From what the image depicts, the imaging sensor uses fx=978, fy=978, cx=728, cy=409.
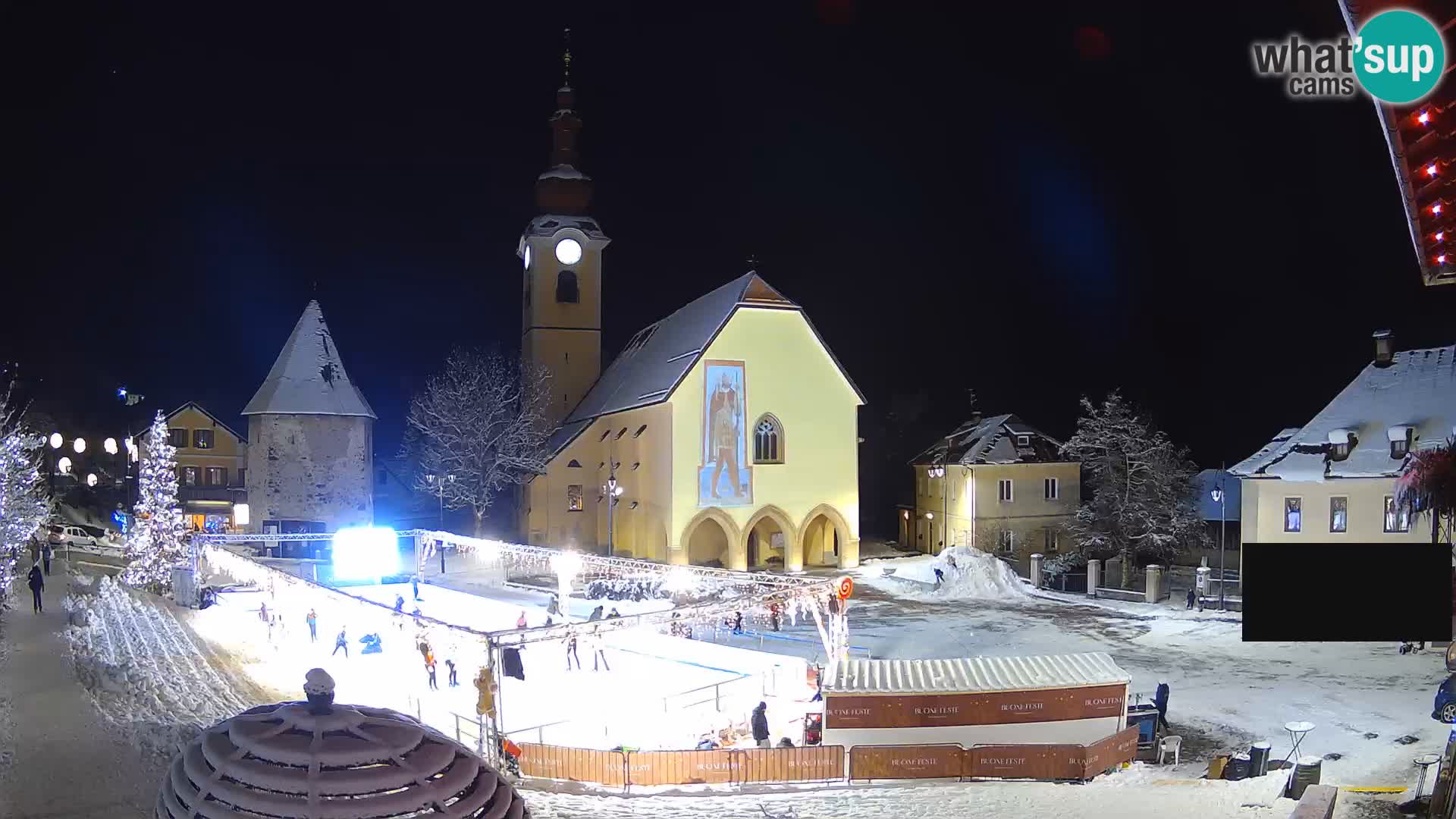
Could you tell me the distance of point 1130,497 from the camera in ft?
125

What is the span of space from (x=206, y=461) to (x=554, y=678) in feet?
151

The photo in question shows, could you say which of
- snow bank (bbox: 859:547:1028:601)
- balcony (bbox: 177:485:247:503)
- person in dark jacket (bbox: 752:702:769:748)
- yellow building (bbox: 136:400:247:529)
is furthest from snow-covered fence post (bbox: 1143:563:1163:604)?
balcony (bbox: 177:485:247:503)

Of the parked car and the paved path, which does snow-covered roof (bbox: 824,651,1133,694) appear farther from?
the parked car

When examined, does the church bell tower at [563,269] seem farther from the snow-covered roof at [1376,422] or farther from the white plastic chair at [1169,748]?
the white plastic chair at [1169,748]

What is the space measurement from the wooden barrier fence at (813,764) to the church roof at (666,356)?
2382 cm

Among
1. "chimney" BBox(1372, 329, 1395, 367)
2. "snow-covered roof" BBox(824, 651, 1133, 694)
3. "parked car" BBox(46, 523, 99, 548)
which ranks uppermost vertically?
"chimney" BBox(1372, 329, 1395, 367)

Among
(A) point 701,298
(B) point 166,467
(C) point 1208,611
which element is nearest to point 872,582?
(C) point 1208,611

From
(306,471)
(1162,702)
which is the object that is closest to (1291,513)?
(1162,702)

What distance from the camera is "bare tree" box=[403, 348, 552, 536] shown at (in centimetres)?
4412

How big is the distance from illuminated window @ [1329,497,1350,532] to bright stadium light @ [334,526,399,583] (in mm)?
28869

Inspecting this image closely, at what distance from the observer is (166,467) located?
3164cm

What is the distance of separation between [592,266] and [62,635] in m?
32.0

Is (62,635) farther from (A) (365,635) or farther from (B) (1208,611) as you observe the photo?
(B) (1208,611)

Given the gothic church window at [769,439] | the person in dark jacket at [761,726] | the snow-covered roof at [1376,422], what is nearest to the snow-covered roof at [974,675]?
the person in dark jacket at [761,726]
